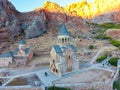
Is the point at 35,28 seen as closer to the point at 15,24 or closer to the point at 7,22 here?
the point at 15,24

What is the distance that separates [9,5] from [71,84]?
4566 cm

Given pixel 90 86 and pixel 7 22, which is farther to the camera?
pixel 7 22

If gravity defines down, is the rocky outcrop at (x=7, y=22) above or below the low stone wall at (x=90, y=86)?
above

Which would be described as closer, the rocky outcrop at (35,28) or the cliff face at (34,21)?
the cliff face at (34,21)

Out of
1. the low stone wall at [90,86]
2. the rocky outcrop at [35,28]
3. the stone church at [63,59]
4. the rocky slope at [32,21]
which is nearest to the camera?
the low stone wall at [90,86]

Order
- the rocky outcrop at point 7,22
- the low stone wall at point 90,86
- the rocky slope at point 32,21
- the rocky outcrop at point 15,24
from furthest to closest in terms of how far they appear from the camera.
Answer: the rocky slope at point 32,21 → the rocky outcrop at point 15,24 → the rocky outcrop at point 7,22 → the low stone wall at point 90,86

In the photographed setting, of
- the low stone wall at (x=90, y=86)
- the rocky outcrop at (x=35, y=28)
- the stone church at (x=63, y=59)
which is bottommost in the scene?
the low stone wall at (x=90, y=86)

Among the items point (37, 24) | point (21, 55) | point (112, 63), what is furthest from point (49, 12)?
point (112, 63)

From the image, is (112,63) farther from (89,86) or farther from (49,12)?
(49,12)

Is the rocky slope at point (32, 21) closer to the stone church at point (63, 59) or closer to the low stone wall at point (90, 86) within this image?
the stone church at point (63, 59)

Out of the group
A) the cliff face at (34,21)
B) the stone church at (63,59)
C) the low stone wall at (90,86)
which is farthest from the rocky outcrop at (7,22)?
the low stone wall at (90,86)

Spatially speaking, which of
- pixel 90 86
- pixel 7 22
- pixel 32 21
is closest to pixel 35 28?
pixel 32 21

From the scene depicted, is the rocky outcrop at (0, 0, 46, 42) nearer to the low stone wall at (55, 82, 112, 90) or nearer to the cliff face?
the cliff face

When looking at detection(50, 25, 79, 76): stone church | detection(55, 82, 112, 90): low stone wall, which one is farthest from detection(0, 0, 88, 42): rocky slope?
detection(55, 82, 112, 90): low stone wall
